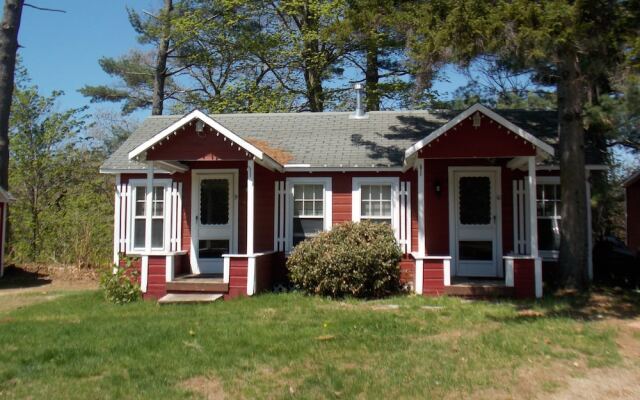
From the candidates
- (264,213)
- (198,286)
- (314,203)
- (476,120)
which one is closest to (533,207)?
(476,120)

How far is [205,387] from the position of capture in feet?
16.7

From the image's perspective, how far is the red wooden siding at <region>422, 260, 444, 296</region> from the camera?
10046 millimetres

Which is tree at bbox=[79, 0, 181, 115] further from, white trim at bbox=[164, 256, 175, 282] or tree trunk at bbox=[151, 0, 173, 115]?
white trim at bbox=[164, 256, 175, 282]

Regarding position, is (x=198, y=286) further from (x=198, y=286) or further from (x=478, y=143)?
(x=478, y=143)

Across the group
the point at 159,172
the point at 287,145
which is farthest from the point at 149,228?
the point at 287,145

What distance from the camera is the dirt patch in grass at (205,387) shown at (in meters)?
4.89

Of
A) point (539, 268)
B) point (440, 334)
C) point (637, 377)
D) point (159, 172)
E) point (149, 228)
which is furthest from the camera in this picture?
point (159, 172)

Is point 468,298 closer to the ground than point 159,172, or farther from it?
closer to the ground

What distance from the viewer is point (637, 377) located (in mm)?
5285

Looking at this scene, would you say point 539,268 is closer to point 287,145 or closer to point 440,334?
point 440,334

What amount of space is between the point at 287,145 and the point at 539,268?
6.24m

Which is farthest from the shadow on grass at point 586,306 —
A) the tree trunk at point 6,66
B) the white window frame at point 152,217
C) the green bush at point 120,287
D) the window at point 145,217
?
the tree trunk at point 6,66

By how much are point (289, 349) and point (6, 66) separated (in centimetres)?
1476

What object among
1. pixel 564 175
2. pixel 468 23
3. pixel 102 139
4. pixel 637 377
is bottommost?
pixel 637 377
